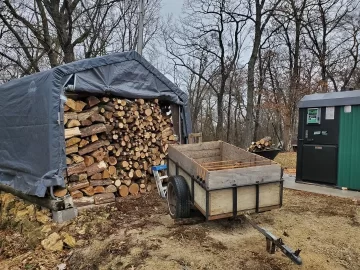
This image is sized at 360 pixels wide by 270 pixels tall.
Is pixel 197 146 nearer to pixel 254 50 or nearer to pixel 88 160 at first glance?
pixel 88 160

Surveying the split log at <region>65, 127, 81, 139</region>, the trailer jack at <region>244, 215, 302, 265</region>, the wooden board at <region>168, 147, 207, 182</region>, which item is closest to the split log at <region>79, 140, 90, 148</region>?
the split log at <region>65, 127, 81, 139</region>

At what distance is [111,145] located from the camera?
5.33 m

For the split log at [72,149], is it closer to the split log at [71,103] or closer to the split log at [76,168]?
the split log at [76,168]

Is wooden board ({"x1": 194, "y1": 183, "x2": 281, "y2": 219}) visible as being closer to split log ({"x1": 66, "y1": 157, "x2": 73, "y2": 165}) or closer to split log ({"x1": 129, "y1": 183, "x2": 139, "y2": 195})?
split log ({"x1": 129, "y1": 183, "x2": 139, "y2": 195})

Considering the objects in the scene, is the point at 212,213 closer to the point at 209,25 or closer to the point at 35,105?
the point at 35,105

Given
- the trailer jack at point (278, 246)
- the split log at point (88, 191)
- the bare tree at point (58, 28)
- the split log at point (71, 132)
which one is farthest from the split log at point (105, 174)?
the bare tree at point (58, 28)

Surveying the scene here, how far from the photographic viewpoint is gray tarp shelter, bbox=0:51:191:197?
14.7 ft

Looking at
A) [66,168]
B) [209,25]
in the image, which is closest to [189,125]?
[66,168]

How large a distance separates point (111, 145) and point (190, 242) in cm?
264

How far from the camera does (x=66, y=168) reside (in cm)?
459

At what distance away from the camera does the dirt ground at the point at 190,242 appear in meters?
3.00

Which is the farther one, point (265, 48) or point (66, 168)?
point (265, 48)

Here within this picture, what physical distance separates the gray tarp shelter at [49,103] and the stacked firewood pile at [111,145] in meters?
0.23

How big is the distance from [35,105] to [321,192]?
580 cm
